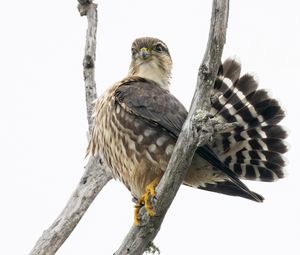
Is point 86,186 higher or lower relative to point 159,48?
lower

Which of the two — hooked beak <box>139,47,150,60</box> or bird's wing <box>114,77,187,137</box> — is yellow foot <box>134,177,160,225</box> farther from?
hooked beak <box>139,47,150,60</box>

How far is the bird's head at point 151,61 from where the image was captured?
22.3ft

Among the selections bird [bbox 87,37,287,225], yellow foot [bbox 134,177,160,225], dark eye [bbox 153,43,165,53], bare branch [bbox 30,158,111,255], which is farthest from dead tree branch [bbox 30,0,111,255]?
yellow foot [bbox 134,177,160,225]

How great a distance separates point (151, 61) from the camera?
6852 mm

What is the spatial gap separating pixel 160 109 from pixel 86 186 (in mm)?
1133

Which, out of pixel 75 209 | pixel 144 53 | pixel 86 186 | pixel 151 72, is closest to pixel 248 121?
pixel 151 72

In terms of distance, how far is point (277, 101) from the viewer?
601 centimetres

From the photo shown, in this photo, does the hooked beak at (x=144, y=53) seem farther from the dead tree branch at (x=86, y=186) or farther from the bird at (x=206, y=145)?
the dead tree branch at (x=86, y=186)

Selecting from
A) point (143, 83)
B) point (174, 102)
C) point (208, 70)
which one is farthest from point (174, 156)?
point (143, 83)

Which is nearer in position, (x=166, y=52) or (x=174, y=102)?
(x=174, y=102)

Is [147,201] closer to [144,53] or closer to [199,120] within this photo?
[199,120]

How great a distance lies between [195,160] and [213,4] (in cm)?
187

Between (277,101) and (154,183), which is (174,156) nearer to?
(154,183)

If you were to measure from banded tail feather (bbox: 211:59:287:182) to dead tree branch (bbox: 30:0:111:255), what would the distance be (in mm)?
1236
